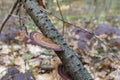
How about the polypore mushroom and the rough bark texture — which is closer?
the polypore mushroom

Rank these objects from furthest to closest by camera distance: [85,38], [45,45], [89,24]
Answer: [89,24]
[85,38]
[45,45]

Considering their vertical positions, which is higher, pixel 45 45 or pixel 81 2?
pixel 45 45

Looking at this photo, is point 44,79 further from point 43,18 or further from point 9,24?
point 9,24

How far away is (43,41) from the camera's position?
1926mm

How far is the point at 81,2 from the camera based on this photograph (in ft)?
58.2

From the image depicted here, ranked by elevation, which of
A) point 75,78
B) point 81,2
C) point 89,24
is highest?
point 75,78

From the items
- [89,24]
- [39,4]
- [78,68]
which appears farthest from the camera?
[89,24]

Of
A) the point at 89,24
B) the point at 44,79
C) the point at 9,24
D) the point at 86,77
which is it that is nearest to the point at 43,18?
the point at 86,77

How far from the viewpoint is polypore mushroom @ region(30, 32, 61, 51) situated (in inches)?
73.0

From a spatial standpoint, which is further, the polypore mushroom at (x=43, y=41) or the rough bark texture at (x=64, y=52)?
the rough bark texture at (x=64, y=52)

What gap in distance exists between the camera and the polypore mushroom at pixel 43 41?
1.86 metres

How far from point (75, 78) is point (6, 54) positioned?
153 centimetres

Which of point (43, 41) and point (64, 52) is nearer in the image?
point (43, 41)

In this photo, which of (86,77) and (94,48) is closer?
(86,77)
